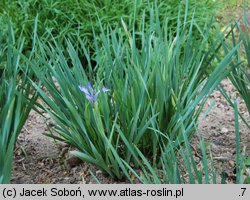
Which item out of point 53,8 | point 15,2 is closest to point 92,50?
point 53,8

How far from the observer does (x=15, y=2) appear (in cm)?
331

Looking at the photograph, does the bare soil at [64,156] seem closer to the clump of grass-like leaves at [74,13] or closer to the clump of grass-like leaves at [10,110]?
the clump of grass-like leaves at [10,110]

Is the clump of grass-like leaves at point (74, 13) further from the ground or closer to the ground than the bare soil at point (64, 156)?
further from the ground

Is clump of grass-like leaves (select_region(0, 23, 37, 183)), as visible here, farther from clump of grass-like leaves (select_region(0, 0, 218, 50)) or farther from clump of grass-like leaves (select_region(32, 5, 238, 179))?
clump of grass-like leaves (select_region(0, 0, 218, 50))

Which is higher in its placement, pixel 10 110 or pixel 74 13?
pixel 10 110

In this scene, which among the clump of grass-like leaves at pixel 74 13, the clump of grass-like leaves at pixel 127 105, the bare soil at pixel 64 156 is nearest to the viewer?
the clump of grass-like leaves at pixel 127 105

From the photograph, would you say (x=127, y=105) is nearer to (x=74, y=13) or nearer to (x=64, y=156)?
(x=64, y=156)

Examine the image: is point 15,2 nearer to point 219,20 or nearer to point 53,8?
point 53,8

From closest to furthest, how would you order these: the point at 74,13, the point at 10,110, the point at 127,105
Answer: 1. the point at 10,110
2. the point at 127,105
3. the point at 74,13

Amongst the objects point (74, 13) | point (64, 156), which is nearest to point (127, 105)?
point (64, 156)

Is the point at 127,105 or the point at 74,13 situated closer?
the point at 127,105

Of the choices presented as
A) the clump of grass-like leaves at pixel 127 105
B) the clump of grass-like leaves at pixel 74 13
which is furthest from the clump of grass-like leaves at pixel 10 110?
the clump of grass-like leaves at pixel 74 13

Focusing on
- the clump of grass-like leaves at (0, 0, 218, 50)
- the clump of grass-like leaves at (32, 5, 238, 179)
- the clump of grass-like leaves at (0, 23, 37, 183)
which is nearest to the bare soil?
the clump of grass-like leaves at (32, 5, 238, 179)
